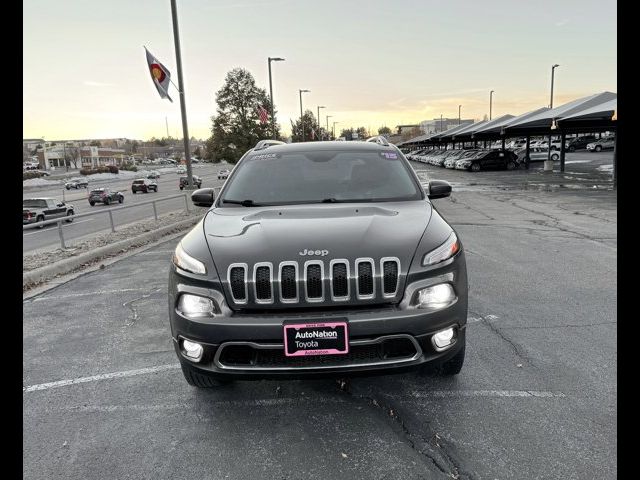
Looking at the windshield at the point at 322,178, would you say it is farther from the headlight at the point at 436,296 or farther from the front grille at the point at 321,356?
the front grille at the point at 321,356

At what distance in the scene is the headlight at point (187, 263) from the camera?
2.80m

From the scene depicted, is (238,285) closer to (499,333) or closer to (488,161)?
(499,333)

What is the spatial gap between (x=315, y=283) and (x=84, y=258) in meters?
7.08

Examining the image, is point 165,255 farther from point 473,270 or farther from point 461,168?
point 461,168

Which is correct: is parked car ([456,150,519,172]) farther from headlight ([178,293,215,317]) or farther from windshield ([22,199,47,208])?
headlight ([178,293,215,317])

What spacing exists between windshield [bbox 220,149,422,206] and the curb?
4.56 meters

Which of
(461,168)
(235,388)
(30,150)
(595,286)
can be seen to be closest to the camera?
(235,388)

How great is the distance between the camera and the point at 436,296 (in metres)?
2.74

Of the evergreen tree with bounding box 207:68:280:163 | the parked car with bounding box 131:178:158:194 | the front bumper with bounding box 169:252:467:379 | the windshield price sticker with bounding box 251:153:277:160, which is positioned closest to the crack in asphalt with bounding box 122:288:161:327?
the windshield price sticker with bounding box 251:153:277:160

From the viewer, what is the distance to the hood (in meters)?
2.71

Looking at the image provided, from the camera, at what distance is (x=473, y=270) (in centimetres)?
652

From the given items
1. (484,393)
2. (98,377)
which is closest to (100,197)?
(98,377)
